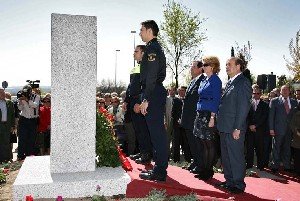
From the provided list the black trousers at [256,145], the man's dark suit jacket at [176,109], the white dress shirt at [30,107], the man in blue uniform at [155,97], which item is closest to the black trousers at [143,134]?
the man in blue uniform at [155,97]

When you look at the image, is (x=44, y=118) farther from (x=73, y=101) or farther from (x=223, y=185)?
(x=223, y=185)

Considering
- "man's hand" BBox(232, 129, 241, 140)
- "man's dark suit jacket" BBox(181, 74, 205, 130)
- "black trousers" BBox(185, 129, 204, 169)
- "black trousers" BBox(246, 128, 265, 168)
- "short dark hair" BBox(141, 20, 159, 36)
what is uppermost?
"short dark hair" BBox(141, 20, 159, 36)

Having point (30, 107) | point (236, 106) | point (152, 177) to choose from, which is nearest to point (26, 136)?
point (30, 107)

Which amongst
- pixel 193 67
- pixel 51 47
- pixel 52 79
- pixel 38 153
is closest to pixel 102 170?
pixel 52 79

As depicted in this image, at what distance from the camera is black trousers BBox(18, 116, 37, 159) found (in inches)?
361

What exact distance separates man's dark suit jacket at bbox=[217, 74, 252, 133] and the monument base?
153cm

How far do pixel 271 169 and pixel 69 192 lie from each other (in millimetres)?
5989

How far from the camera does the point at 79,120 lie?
4461 millimetres

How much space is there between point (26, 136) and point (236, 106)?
255 inches

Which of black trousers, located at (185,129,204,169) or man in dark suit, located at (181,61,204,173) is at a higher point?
man in dark suit, located at (181,61,204,173)

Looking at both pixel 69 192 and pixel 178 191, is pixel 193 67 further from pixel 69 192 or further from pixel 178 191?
pixel 69 192

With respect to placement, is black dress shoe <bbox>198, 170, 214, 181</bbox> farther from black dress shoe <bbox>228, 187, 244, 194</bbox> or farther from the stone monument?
the stone monument

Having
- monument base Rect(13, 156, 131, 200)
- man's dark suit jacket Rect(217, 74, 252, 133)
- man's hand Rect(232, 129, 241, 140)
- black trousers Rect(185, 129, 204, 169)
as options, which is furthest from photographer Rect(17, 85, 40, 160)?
man's hand Rect(232, 129, 241, 140)

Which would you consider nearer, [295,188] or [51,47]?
[51,47]
